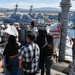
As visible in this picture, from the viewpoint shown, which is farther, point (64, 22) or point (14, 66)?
point (64, 22)

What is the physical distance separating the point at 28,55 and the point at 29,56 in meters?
0.03

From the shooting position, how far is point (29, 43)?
17.1ft

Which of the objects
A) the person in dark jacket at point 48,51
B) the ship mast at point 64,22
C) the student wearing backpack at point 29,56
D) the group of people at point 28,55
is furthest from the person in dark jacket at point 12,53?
the ship mast at point 64,22

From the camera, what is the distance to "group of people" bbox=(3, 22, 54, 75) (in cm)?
516

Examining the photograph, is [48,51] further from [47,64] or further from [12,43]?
[12,43]

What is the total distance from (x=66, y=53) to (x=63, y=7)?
1.48m

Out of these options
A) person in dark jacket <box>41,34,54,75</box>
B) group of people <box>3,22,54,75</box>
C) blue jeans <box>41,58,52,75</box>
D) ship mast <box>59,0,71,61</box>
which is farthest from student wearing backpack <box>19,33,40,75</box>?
ship mast <box>59,0,71,61</box>

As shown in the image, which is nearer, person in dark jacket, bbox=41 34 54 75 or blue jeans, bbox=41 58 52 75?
person in dark jacket, bbox=41 34 54 75

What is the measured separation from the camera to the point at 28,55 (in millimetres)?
5152

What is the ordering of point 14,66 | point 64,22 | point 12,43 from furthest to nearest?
1. point 64,22
2. point 14,66
3. point 12,43

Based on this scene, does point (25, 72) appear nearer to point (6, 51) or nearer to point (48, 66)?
point (6, 51)

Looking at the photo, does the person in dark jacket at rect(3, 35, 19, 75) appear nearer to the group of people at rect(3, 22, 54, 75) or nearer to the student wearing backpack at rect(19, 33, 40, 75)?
the group of people at rect(3, 22, 54, 75)

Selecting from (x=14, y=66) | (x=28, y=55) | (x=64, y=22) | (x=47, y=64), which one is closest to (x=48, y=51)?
(x=47, y=64)

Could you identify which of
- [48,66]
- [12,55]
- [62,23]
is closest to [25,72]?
[12,55]
